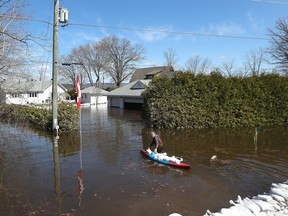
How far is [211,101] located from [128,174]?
12004 mm

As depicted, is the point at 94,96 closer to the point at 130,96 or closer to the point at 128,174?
the point at 130,96

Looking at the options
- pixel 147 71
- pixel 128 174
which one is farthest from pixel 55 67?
pixel 147 71

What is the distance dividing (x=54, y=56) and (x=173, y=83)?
805 centimetres

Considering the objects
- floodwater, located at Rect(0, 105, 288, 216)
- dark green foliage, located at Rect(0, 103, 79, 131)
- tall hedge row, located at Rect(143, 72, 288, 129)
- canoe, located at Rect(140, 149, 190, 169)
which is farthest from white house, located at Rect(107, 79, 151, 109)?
canoe, located at Rect(140, 149, 190, 169)

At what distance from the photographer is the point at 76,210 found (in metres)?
7.08

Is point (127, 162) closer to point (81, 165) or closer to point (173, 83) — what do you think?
point (81, 165)

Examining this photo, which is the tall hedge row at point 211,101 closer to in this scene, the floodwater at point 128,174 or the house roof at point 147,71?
the floodwater at point 128,174

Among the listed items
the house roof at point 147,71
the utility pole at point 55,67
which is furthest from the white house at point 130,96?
the utility pole at point 55,67

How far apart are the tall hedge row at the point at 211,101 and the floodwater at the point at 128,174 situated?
2.97 m

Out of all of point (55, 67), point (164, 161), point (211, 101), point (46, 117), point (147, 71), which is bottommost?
point (164, 161)

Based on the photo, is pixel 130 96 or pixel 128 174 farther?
pixel 130 96

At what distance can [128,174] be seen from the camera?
10.0 meters

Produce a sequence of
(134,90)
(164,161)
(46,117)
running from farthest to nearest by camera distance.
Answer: (134,90) < (46,117) < (164,161)

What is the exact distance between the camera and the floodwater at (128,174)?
7.42m
